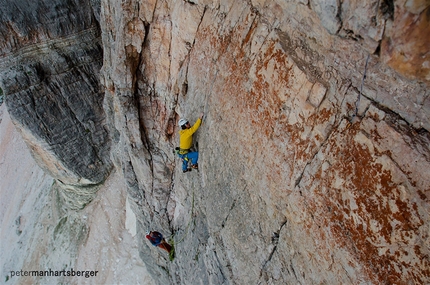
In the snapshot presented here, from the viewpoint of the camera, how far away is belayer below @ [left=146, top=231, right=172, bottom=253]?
10188mm

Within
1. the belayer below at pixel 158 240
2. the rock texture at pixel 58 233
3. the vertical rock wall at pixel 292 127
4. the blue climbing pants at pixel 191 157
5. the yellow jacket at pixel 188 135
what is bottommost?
the rock texture at pixel 58 233

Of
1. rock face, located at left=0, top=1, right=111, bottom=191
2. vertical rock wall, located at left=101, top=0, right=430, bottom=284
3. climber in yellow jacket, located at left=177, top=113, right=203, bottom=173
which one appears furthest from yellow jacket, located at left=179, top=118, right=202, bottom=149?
rock face, located at left=0, top=1, right=111, bottom=191

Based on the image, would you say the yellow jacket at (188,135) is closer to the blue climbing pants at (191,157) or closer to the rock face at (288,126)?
the blue climbing pants at (191,157)

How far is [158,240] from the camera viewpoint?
33.7ft

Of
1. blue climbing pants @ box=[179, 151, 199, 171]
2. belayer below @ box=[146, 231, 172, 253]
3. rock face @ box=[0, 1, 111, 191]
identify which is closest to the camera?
blue climbing pants @ box=[179, 151, 199, 171]

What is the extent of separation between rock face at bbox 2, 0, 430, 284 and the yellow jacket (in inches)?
11.7

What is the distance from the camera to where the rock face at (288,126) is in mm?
3191

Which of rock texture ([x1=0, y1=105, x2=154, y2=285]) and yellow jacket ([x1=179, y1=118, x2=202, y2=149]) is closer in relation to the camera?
yellow jacket ([x1=179, y1=118, x2=202, y2=149])

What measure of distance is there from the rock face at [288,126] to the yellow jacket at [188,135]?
0.30m

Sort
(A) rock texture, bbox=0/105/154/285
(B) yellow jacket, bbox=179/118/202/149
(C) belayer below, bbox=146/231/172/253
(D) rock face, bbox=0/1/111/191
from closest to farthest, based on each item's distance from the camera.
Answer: (B) yellow jacket, bbox=179/118/202/149 → (C) belayer below, bbox=146/231/172/253 → (D) rock face, bbox=0/1/111/191 → (A) rock texture, bbox=0/105/154/285

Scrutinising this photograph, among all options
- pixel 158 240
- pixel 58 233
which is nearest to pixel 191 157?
pixel 158 240

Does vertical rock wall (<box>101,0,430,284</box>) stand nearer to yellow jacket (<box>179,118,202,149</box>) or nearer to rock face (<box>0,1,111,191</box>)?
yellow jacket (<box>179,118,202,149</box>)

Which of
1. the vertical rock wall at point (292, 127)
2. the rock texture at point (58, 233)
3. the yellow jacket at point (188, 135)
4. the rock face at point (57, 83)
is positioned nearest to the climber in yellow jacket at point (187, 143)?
the yellow jacket at point (188, 135)

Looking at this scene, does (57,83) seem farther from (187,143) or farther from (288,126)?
(288,126)
